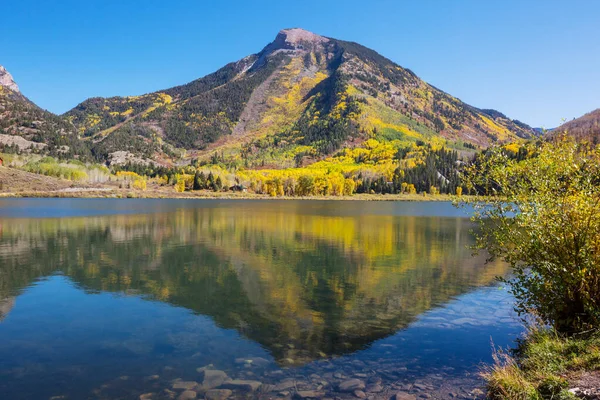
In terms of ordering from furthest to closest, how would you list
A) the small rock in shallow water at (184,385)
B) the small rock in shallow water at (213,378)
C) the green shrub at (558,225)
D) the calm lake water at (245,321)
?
the calm lake water at (245,321) < the green shrub at (558,225) < the small rock in shallow water at (213,378) < the small rock in shallow water at (184,385)

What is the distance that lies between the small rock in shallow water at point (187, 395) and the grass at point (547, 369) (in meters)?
8.92

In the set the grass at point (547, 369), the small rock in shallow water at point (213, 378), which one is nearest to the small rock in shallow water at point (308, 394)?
the small rock in shallow water at point (213, 378)

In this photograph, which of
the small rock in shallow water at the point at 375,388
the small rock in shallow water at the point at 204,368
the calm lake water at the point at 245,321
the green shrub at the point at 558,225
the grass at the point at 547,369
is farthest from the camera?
the small rock in shallow water at the point at 204,368

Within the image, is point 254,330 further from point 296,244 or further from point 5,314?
point 296,244

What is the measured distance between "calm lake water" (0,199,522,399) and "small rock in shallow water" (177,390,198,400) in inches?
6.8

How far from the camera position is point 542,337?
14945mm

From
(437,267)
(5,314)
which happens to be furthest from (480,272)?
(5,314)

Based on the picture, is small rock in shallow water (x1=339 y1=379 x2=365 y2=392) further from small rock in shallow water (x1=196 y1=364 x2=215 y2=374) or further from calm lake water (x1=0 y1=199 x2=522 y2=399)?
small rock in shallow water (x1=196 y1=364 x2=215 y2=374)

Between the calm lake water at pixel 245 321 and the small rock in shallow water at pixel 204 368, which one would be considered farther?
the small rock in shallow water at pixel 204 368

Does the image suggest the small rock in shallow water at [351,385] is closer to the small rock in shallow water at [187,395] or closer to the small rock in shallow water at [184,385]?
the small rock in shallow water at [187,395]

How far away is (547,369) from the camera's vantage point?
12109 mm

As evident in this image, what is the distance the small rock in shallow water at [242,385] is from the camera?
13439 millimetres

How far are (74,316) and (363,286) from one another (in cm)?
1742

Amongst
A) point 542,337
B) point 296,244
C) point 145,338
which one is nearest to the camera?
point 542,337
